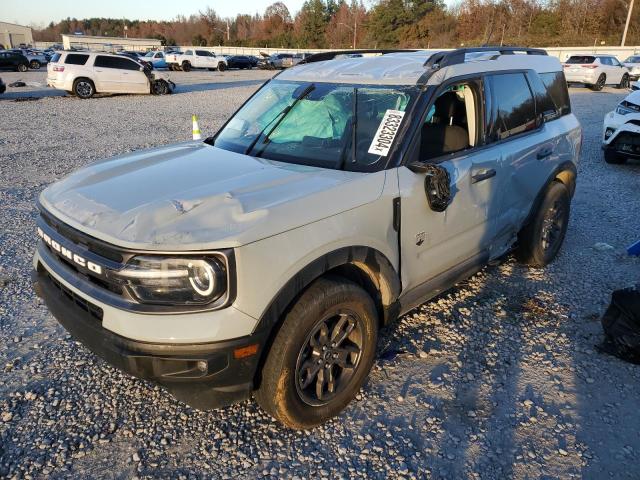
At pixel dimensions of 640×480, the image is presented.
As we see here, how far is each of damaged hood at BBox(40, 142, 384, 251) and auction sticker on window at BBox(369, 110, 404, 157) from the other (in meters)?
0.25

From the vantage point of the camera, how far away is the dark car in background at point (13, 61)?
107ft

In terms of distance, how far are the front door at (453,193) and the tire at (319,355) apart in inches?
19.1

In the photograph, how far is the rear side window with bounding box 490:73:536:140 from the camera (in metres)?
3.82

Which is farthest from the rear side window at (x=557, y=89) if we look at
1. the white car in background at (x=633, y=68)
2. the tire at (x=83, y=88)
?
the white car in background at (x=633, y=68)

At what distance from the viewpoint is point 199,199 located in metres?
2.51

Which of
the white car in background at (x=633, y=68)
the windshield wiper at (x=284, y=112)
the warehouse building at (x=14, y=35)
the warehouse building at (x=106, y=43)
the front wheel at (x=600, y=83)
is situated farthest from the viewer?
the warehouse building at (x=14, y=35)

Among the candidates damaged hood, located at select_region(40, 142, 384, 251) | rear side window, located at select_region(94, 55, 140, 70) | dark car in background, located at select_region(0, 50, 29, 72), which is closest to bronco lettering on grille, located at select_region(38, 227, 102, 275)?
damaged hood, located at select_region(40, 142, 384, 251)

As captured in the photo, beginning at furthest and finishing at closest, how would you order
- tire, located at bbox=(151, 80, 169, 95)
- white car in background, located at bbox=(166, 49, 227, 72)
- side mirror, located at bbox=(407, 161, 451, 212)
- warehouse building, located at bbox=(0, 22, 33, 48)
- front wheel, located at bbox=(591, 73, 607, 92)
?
1. warehouse building, located at bbox=(0, 22, 33, 48)
2. white car in background, located at bbox=(166, 49, 227, 72)
3. front wheel, located at bbox=(591, 73, 607, 92)
4. tire, located at bbox=(151, 80, 169, 95)
5. side mirror, located at bbox=(407, 161, 451, 212)

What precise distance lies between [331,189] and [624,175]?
8.04m

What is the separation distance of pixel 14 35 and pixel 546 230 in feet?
374

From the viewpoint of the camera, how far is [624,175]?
8.62 metres

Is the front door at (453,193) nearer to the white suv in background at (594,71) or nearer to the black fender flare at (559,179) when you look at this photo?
the black fender flare at (559,179)

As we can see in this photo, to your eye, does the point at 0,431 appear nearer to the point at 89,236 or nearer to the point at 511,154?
the point at 89,236

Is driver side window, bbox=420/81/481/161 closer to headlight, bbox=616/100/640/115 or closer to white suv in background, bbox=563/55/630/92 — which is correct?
headlight, bbox=616/100/640/115
